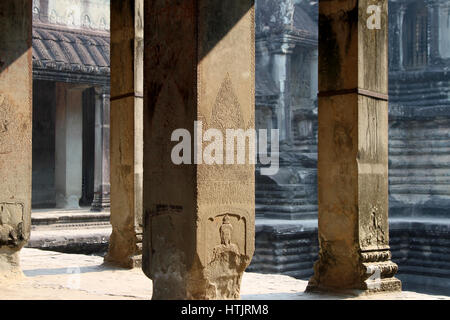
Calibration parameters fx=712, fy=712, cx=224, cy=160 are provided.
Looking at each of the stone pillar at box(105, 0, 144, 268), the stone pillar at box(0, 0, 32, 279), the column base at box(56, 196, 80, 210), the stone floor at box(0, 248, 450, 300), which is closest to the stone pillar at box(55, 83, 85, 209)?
the column base at box(56, 196, 80, 210)

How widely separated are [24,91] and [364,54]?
315cm

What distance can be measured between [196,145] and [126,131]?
10.4 feet

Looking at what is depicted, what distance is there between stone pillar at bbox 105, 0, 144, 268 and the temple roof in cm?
745

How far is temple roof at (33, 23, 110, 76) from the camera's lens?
1496 cm

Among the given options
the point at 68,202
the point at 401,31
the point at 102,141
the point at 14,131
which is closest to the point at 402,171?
the point at 401,31

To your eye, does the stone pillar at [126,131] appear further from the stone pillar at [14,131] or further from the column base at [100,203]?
the column base at [100,203]

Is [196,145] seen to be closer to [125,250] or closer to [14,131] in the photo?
[14,131]

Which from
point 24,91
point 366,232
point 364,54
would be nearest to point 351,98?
point 364,54

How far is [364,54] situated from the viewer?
6047mm

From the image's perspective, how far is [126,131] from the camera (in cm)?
756

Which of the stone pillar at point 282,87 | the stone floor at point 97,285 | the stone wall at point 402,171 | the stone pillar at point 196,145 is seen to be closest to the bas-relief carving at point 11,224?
the stone floor at point 97,285

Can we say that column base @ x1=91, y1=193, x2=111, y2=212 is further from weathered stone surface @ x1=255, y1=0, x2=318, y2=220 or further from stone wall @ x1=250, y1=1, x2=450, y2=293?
weathered stone surface @ x1=255, y1=0, x2=318, y2=220

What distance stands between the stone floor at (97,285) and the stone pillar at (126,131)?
30cm

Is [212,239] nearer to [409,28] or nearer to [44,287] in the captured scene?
[44,287]
